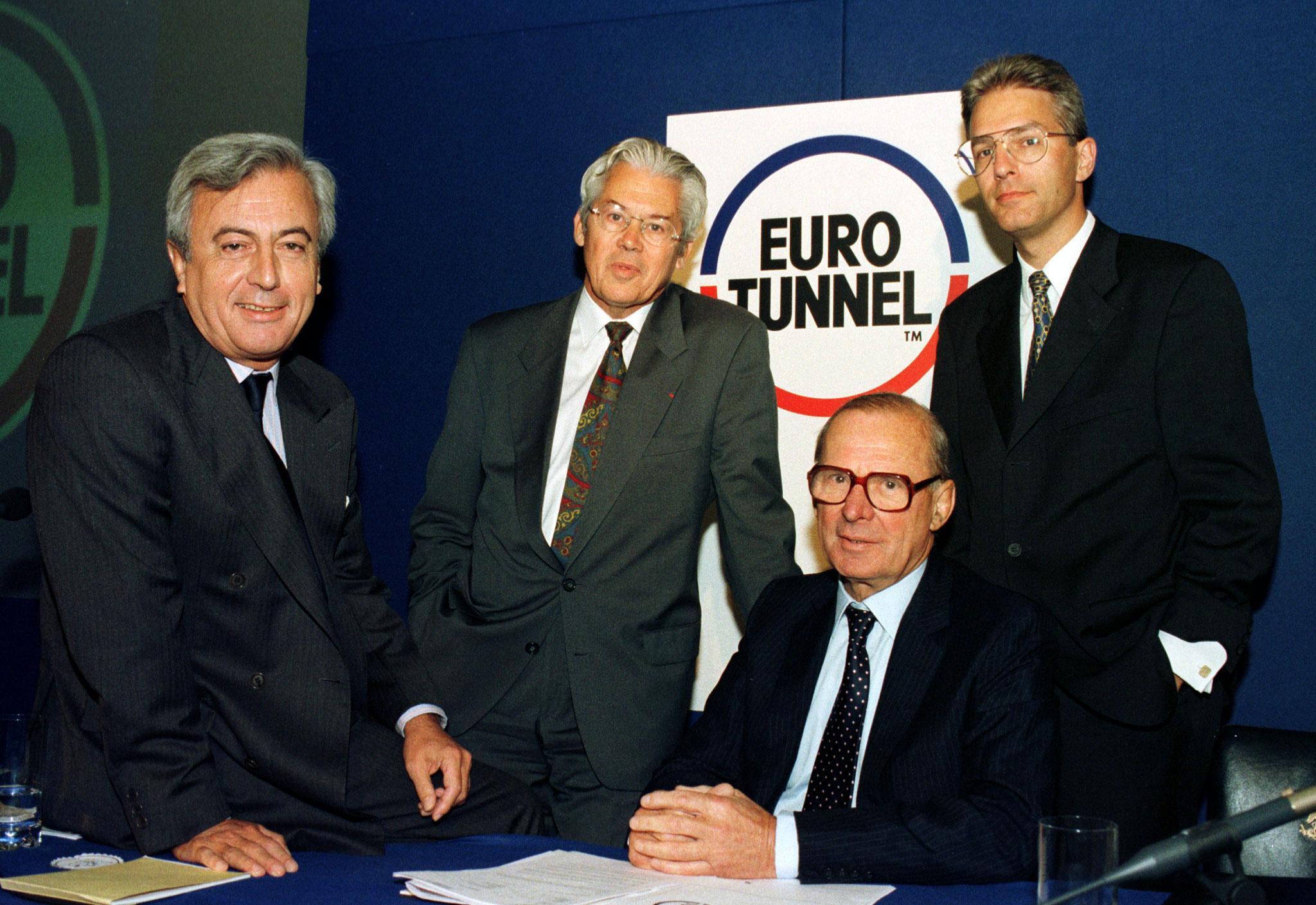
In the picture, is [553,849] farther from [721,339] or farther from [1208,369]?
[1208,369]

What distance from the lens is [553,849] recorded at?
1.94 m

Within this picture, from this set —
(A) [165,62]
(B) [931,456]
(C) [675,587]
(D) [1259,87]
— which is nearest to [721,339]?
(C) [675,587]

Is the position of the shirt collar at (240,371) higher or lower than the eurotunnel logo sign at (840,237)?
lower

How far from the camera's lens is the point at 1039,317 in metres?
2.88

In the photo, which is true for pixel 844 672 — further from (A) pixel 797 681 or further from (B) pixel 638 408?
(B) pixel 638 408

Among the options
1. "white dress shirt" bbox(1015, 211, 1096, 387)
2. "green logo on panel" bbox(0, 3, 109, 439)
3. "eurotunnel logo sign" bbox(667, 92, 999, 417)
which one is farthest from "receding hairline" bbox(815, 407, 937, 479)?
"green logo on panel" bbox(0, 3, 109, 439)

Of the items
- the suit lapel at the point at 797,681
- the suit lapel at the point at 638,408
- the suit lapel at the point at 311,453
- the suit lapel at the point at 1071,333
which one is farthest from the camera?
the suit lapel at the point at 638,408

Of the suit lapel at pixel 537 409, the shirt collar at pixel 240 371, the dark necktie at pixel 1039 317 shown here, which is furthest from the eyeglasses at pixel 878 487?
the shirt collar at pixel 240 371

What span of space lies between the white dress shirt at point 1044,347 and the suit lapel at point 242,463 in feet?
5.56

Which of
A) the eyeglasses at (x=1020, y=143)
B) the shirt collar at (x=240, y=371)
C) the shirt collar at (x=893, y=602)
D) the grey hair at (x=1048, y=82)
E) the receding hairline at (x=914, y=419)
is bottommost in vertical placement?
the shirt collar at (x=893, y=602)

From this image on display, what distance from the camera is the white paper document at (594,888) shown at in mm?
1604

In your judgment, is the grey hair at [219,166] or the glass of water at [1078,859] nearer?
the glass of water at [1078,859]

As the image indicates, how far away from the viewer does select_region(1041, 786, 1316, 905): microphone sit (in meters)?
1.23

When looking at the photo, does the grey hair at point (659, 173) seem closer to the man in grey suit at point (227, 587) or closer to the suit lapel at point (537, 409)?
the suit lapel at point (537, 409)
